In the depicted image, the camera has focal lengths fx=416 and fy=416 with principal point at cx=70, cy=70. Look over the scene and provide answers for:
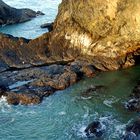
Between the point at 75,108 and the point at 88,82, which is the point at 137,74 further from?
the point at 75,108

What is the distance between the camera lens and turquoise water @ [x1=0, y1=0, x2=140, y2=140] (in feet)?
91.7

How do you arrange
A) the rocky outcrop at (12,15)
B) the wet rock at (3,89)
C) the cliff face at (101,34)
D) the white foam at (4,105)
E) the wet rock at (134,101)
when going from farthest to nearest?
the rocky outcrop at (12,15) → the cliff face at (101,34) → the wet rock at (3,89) → the white foam at (4,105) → the wet rock at (134,101)

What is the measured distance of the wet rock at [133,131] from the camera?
26.0 m

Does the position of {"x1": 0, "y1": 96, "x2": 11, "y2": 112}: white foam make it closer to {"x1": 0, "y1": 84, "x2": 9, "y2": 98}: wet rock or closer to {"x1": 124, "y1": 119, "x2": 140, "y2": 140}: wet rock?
{"x1": 0, "y1": 84, "x2": 9, "y2": 98}: wet rock

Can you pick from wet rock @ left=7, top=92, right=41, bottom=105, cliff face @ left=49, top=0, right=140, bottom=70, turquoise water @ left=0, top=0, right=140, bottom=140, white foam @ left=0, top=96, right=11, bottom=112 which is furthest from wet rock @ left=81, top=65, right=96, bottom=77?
white foam @ left=0, top=96, right=11, bottom=112

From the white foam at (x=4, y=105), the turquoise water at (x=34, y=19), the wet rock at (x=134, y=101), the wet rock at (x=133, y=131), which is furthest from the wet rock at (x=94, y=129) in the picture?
the turquoise water at (x=34, y=19)

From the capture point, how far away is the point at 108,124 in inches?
1108

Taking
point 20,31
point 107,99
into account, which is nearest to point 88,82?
point 107,99

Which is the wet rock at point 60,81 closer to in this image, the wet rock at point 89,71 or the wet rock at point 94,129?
the wet rock at point 89,71

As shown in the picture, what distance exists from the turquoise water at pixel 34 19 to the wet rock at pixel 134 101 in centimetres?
2027

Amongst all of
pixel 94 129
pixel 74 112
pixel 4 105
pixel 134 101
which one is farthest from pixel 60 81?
pixel 94 129

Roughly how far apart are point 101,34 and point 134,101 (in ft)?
31.9

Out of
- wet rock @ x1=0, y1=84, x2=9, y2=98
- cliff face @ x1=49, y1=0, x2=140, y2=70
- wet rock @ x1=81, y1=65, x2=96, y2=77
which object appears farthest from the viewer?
cliff face @ x1=49, y1=0, x2=140, y2=70

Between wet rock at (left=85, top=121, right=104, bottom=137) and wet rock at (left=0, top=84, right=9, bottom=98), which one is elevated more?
wet rock at (left=85, top=121, right=104, bottom=137)
